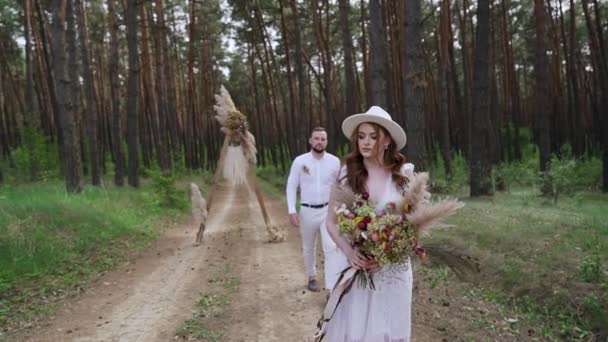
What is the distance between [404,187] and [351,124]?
564 mm

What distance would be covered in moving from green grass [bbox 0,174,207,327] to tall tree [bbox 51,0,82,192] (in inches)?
25.6

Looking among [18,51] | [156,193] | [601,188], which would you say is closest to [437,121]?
[601,188]

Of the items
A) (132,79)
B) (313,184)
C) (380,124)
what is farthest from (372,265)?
(132,79)

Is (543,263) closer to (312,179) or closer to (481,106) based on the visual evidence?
(312,179)

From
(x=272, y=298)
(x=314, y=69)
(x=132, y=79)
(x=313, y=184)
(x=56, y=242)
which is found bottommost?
(x=272, y=298)

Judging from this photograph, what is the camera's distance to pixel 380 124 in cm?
321

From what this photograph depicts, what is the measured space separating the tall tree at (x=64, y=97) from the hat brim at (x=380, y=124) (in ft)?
37.3

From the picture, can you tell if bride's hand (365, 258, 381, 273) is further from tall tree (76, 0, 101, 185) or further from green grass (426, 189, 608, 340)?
tall tree (76, 0, 101, 185)

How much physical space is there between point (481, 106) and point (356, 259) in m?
11.2

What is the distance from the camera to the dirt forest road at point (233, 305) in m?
5.12

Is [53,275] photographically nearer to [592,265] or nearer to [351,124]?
[351,124]

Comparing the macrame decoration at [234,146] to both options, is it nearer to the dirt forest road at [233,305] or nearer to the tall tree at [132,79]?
the dirt forest road at [233,305]

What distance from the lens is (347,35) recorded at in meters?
17.7

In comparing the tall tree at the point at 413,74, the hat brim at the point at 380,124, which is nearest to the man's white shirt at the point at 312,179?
the hat brim at the point at 380,124
